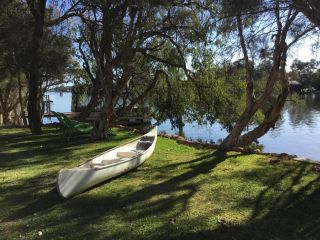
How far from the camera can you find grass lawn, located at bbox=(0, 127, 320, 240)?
240 inches

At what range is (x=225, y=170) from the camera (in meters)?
9.81

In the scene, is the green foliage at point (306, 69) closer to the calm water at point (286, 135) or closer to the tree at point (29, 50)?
the calm water at point (286, 135)

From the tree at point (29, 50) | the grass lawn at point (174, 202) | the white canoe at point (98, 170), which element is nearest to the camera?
the grass lawn at point (174, 202)

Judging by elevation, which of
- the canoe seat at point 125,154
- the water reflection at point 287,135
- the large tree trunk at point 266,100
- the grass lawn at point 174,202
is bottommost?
the water reflection at point 287,135

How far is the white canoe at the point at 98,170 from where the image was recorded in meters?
7.62

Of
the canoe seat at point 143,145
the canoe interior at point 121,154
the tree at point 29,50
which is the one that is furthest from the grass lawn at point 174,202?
the tree at point 29,50

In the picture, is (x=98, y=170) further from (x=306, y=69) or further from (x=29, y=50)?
(x=306, y=69)

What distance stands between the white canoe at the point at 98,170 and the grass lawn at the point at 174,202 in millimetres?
168

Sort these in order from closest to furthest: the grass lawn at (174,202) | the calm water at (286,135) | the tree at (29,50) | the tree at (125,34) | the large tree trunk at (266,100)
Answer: the grass lawn at (174,202)
the large tree trunk at (266,100)
the tree at (125,34)
the tree at (29,50)
the calm water at (286,135)

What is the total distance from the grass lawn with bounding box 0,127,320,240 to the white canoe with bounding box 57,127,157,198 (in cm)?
17

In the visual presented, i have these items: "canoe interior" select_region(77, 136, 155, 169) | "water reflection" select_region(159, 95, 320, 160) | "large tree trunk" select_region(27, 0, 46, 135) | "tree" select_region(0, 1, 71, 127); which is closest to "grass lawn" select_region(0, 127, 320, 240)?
"canoe interior" select_region(77, 136, 155, 169)

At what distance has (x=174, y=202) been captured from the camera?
7.40m

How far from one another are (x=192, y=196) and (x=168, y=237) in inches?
77.8

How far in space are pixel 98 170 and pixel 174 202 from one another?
167cm
